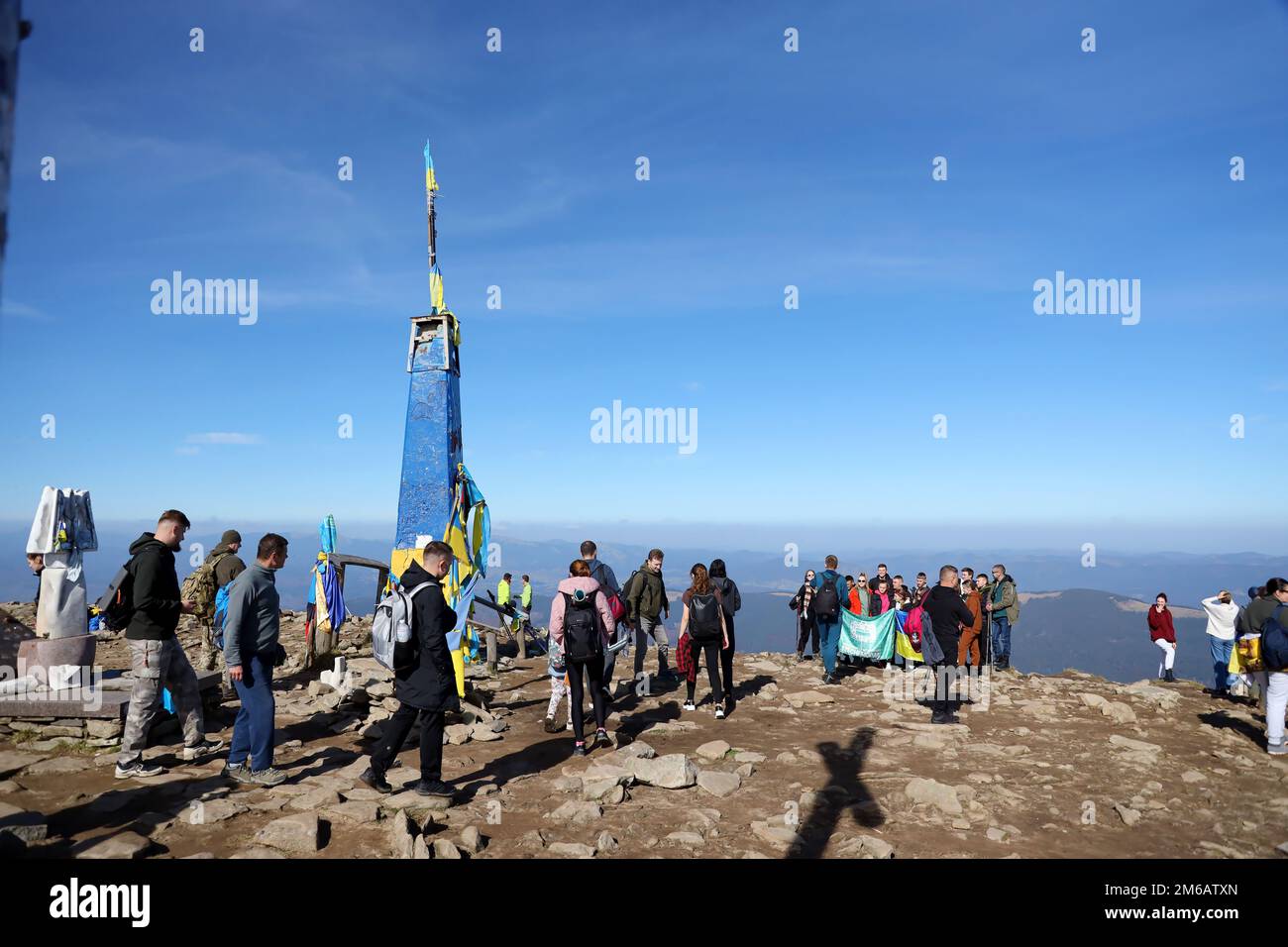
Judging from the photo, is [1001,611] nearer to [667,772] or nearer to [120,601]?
[667,772]

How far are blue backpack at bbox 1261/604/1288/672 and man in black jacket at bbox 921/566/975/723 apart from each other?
3.09 m

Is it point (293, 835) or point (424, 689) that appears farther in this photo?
point (424, 689)

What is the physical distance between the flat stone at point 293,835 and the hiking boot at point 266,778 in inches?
50.4

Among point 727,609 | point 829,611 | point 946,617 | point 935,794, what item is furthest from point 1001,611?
point 935,794

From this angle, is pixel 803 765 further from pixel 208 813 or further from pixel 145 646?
pixel 145 646

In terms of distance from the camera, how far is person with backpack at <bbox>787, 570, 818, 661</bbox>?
51.0 feet

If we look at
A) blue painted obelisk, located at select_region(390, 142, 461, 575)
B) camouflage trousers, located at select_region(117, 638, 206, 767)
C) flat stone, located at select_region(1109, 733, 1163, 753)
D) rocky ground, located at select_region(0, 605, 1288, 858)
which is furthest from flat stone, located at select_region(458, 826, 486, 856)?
flat stone, located at select_region(1109, 733, 1163, 753)

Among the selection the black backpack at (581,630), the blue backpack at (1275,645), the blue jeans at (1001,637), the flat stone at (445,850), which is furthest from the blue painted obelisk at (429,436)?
the blue jeans at (1001,637)

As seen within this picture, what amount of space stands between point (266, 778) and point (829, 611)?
10075 mm

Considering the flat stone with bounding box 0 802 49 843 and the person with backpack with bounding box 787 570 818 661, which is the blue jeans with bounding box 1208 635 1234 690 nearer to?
the person with backpack with bounding box 787 570 818 661

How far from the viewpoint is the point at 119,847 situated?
5043mm

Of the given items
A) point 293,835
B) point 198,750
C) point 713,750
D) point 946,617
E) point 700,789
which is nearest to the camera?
point 293,835
